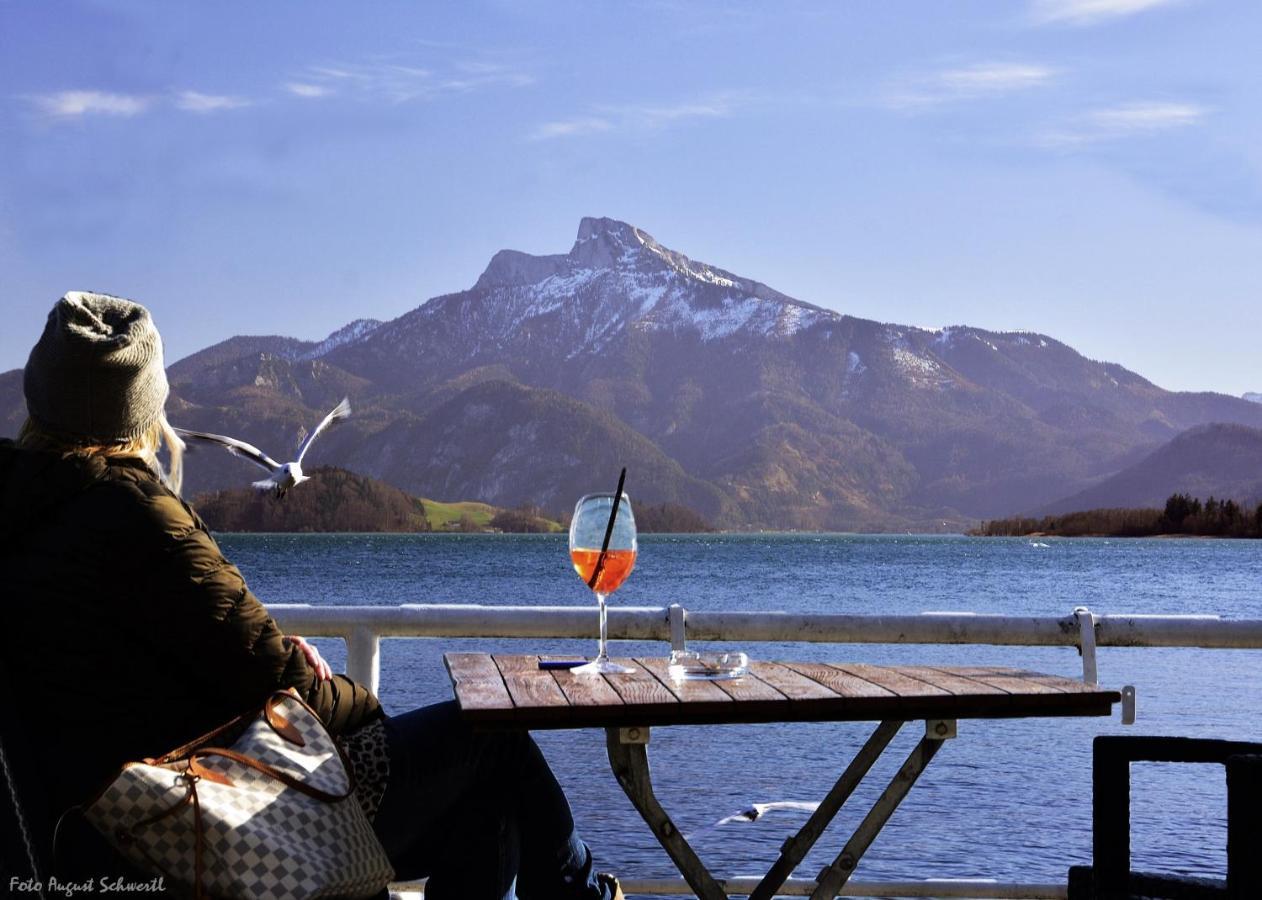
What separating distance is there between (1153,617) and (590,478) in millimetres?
149356

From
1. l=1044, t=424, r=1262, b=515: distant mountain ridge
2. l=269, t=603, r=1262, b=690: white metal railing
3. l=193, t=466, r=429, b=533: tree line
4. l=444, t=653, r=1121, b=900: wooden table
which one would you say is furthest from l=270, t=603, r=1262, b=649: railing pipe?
l=1044, t=424, r=1262, b=515: distant mountain ridge

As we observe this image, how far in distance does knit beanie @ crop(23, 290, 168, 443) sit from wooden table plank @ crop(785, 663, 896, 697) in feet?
3.49

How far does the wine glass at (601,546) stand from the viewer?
2.40 m

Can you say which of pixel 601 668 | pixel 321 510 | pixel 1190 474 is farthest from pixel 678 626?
pixel 1190 474

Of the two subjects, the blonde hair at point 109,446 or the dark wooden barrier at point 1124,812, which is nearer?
the blonde hair at point 109,446

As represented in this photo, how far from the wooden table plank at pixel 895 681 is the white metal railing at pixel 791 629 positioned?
880mm

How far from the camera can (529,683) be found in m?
2.22

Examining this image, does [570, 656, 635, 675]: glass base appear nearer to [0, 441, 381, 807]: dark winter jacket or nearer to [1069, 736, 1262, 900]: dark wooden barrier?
[0, 441, 381, 807]: dark winter jacket

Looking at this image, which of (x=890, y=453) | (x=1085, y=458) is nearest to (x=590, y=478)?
(x=890, y=453)

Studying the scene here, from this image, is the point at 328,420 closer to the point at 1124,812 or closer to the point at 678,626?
the point at 678,626

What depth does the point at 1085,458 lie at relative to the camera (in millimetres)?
181250

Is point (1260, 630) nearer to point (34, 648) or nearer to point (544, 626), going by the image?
point (544, 626)

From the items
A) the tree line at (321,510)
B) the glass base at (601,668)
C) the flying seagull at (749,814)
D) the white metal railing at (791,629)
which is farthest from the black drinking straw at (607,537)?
the tree line at (321,510)

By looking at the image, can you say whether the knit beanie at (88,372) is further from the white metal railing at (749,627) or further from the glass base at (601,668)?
the white metal railing at (749,627)
